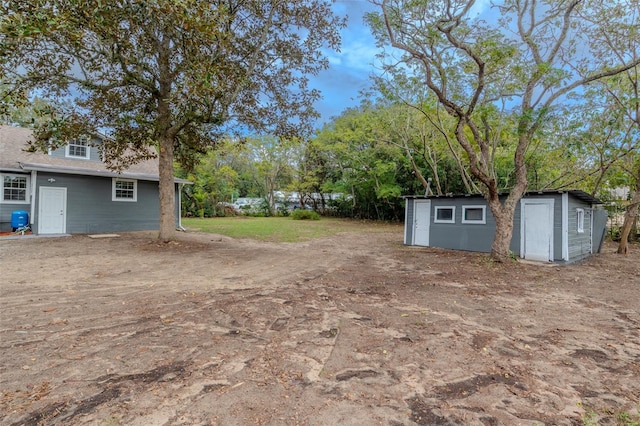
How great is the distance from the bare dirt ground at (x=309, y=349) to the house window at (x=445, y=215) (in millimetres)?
4925

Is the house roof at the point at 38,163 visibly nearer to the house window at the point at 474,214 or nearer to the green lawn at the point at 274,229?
the green lawn at the point at 274,229

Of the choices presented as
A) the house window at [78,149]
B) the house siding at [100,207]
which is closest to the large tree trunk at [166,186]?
the house siding at [100,207]

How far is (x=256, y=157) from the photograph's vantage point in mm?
29703

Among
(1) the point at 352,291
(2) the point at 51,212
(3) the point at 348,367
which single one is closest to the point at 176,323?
(3) the point at 348,367

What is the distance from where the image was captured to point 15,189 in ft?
40.5

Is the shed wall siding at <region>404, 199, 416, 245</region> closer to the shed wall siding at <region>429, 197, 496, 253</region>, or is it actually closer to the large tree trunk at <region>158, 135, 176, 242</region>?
the shed wall siding at <region>429, 197, 496, 253</region>

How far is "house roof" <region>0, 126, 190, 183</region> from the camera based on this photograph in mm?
12070

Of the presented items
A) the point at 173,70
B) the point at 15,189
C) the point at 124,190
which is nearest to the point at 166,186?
the point at 173,70

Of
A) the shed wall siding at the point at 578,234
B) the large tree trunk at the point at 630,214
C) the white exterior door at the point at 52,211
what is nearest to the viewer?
the shed wall siding at the point at 578,234

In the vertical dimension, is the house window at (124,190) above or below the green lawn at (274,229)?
above

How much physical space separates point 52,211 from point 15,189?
5.01 ft

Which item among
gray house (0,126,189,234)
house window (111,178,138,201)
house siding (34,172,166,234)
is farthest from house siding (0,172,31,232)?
house window (111,178,138,201)

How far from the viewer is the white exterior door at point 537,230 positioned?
9.49m

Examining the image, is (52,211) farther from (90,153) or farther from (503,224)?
(503,224)
